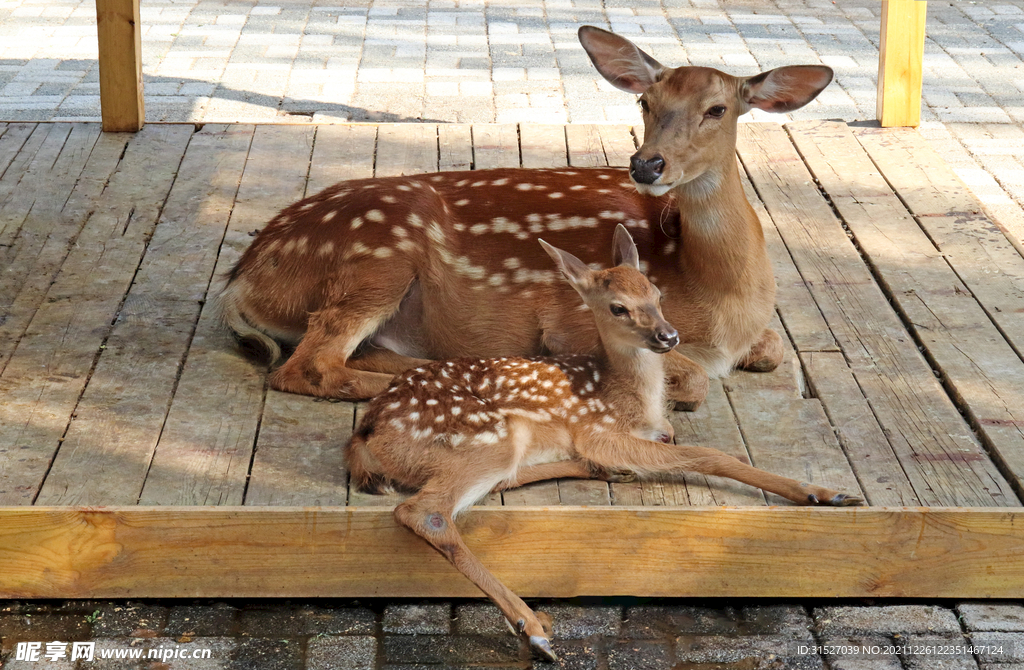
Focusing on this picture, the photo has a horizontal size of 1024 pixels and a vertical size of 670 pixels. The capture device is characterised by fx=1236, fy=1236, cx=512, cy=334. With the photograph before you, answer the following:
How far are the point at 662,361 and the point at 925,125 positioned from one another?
11.8 ft

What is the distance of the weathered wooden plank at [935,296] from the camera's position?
3.77 metres

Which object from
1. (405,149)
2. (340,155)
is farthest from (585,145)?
(340,155)

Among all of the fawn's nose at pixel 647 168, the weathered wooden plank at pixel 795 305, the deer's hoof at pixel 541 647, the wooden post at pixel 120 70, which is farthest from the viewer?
the wooden post at pixel 120 70

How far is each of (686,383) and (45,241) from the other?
106 inches

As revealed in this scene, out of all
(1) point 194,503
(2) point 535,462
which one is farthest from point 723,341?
(1) point 194,503

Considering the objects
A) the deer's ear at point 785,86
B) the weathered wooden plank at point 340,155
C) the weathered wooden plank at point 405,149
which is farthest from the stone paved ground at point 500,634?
the weathered wooden plank at point 405,149

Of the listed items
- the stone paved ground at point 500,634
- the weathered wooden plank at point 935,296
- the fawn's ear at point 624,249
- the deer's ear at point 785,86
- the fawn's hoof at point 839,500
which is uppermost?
the deer's ear at point 785,86

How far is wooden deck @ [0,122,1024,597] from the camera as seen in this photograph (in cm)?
320

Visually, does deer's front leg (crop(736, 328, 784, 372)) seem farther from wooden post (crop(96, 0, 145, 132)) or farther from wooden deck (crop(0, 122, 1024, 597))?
wooden post (crop(96, 0, 145, 132))

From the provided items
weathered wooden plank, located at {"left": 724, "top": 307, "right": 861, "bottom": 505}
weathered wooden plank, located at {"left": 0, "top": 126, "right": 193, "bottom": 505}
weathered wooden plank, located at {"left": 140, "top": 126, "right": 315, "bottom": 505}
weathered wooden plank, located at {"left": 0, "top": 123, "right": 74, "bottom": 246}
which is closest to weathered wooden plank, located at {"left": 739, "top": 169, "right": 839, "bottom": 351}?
weathered wooden plank, located at {"left": 724, "top": 307, "right": 861, "bottom": 505}

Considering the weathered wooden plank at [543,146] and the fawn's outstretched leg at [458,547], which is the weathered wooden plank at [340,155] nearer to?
the weathered wooden plank at [543,146]

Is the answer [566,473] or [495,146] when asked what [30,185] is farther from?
[566,473]

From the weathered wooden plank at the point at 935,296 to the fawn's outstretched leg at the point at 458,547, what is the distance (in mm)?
1401

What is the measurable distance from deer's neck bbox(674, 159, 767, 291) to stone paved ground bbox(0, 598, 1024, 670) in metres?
1.08
